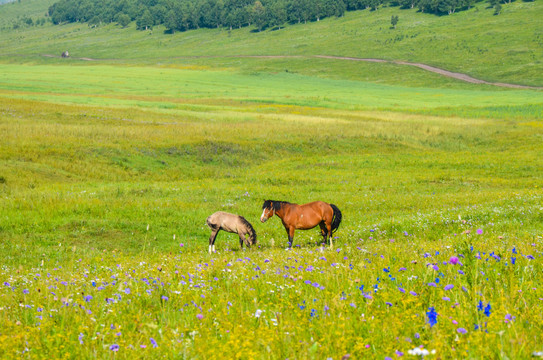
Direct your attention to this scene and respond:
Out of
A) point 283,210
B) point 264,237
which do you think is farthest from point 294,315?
point 264,237

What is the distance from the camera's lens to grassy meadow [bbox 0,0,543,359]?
15.1ft

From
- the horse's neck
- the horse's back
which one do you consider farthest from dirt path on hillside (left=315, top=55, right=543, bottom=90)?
the horse's back

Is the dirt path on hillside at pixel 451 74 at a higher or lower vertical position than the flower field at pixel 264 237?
lower

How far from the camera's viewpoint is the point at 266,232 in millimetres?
18922

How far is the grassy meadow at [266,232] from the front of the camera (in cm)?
461

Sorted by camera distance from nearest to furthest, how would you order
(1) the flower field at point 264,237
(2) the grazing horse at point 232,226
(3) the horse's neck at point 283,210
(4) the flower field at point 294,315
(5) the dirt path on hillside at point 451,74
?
(4) the flower field at point 294,315 < (1) the flower field at point 264,237 < (3) the horse's neck at point 283,210 < (2) the grazing horse at point 232,226 < (5) the dirt path on hillside at point 451,74

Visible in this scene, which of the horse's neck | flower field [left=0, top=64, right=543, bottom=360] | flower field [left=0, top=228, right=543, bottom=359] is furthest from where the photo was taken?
the horse's neck

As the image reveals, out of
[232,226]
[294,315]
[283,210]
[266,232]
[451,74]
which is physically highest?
[294,315]

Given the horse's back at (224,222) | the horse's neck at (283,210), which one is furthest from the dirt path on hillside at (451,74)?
the horse's back at (224,222)

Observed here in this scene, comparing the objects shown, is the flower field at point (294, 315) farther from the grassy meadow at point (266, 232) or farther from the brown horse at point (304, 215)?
the brown horse at point (304, 215)

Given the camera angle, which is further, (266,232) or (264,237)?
(266,232)

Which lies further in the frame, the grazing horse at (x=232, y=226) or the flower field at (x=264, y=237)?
the grazing horse at (x=232, y=226)

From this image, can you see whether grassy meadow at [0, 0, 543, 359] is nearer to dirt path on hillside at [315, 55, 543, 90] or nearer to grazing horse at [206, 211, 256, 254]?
grazing horse at [206, 211, 256, 254]

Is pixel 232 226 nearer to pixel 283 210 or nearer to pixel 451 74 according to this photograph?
pixel 283 210
